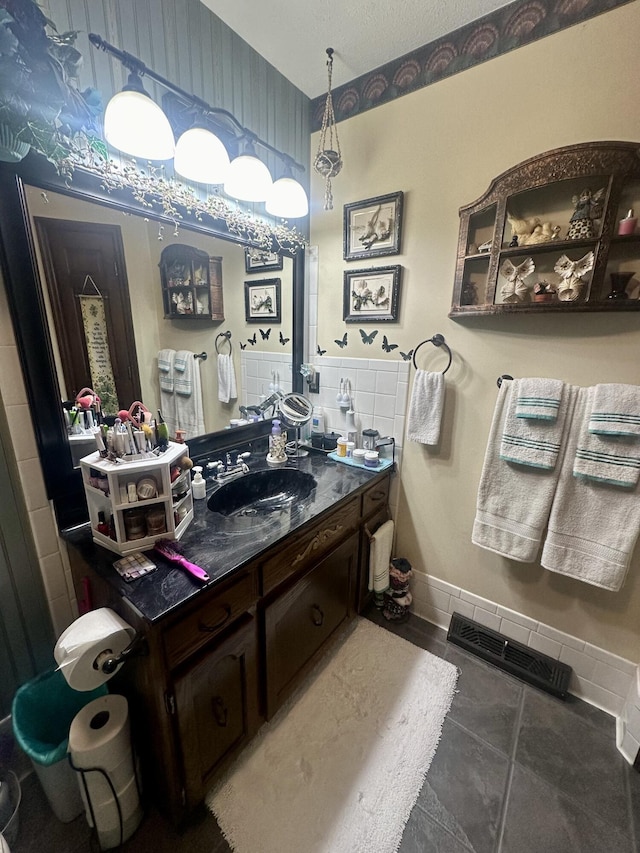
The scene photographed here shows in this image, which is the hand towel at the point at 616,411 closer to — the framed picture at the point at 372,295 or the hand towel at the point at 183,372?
the framed picture at the point at 372,295

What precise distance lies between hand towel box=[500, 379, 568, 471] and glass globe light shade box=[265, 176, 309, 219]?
1.20 metres

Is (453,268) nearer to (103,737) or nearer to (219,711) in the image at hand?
(219,711)

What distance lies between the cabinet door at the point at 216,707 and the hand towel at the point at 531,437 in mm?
1111

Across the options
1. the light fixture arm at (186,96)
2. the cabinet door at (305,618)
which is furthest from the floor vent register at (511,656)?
the light fixture arm at (186,96)

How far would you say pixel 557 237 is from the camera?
1.17 m

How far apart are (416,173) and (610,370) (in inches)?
42.8

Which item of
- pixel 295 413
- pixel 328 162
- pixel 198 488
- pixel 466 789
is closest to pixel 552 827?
pixel 466 789

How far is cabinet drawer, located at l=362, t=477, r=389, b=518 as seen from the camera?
59.9 inches

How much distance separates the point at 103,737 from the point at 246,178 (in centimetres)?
183

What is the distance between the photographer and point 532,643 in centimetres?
149

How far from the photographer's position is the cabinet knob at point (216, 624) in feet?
2.84

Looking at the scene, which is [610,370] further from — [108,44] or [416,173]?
[108,44]

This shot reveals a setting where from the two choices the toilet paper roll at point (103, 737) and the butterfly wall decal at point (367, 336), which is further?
the butterfly wall decal at point (367, 336)

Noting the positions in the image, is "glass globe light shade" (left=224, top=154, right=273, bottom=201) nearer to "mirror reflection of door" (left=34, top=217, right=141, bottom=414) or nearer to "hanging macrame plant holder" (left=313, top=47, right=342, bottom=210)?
"hanging macrame plant holder" (left=313, top=47, right=342, bottom=210)
